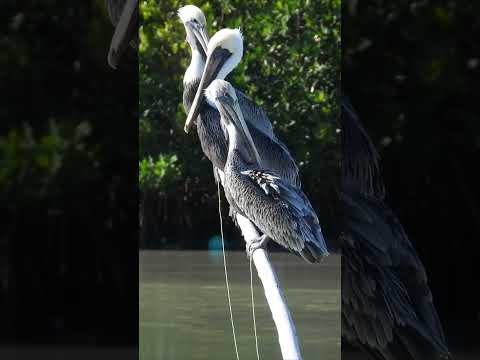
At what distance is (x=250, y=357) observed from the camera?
16.6ft

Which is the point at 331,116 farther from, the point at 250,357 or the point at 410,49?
the point at 410,49

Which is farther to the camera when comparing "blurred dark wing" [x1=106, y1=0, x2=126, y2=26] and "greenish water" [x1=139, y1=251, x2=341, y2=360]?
"blurred dark wing" [x1=106, y1=0, x2=126, y2=26]

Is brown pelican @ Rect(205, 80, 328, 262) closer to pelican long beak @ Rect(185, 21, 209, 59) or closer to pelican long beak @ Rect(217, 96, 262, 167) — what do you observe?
pelican long beak @ Rect(217, 96, 262, 167)

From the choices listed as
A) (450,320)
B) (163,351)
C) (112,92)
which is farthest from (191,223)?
(112,92)

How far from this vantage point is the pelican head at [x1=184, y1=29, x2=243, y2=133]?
5066mm

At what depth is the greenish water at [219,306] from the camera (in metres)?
4.99

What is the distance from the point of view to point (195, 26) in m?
5.14

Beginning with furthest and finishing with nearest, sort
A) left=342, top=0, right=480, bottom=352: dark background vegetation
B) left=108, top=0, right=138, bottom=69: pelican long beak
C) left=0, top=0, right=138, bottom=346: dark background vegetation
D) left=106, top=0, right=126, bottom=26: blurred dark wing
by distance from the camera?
left=0, top=0, right=138, bottom=346: dark background vegetation → left=342, top=0, right=480, bottom=352: dark background vegetation → left=106, top=0, right=126, bottom=26: blurred dark wing → left=108, top=0, right=138, bottom=69: pelican long beak

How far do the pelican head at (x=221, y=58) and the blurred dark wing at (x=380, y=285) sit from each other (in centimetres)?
75

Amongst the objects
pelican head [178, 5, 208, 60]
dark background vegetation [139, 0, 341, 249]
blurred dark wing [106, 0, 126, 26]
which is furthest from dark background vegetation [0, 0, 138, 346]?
pelican head [178, 5, 208, 60]

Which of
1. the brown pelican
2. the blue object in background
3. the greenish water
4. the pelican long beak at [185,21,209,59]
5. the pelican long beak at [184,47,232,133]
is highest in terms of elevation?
the pelican long beak at [185,21,209,59]

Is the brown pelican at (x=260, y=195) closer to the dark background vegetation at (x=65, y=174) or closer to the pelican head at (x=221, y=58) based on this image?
the pelican head at (x=221, y=58)

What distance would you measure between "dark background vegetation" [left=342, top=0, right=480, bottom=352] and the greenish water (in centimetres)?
400

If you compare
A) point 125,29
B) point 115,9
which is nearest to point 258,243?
point 125,29
